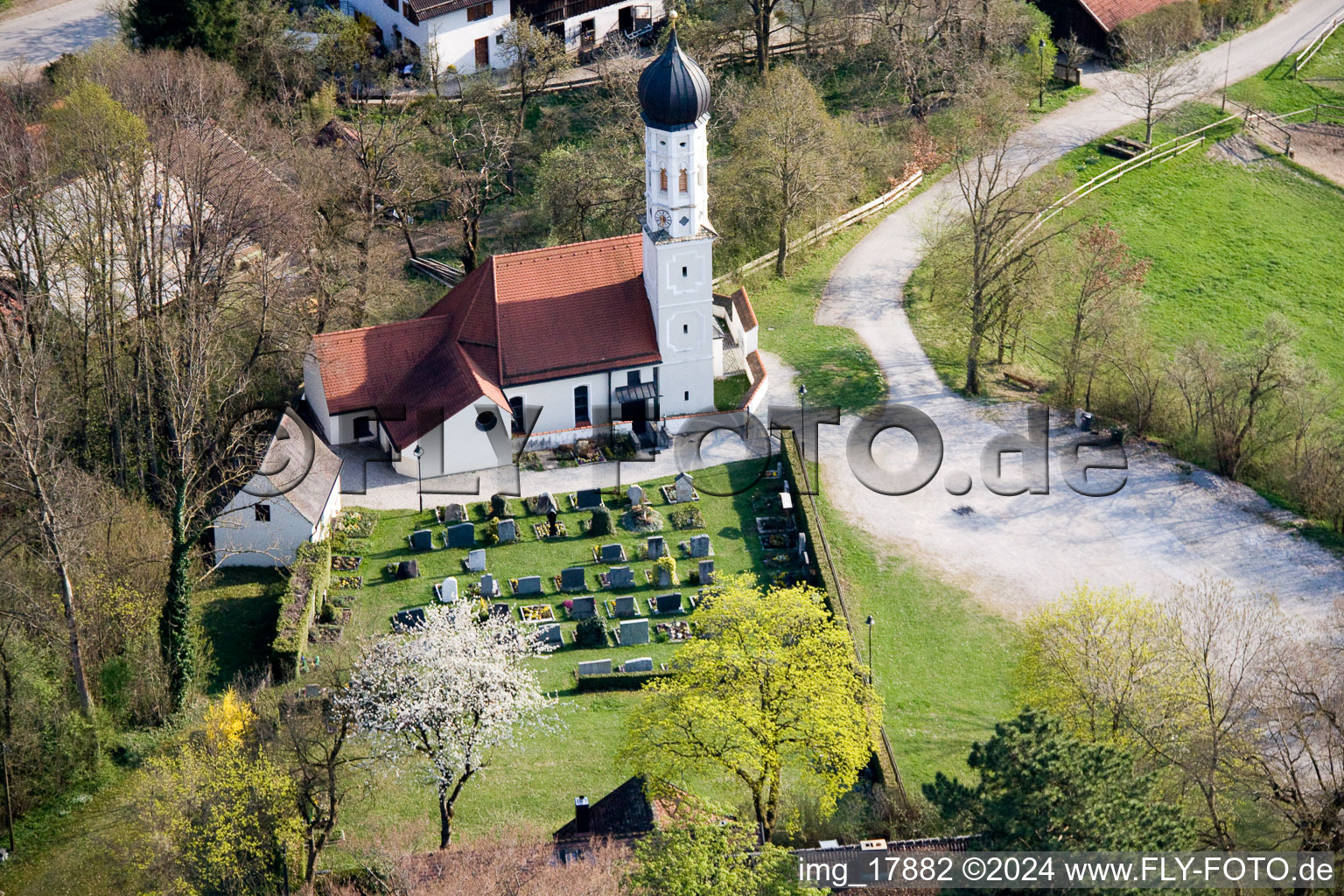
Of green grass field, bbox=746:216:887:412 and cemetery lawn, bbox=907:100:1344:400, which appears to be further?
cemetery lawn, bbox=907:100:1344:400

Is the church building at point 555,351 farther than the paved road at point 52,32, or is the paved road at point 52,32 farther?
the paved road at point 52,32

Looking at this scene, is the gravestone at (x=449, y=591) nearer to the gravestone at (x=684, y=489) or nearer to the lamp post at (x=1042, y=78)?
the gravestone at (x=684, y=489)

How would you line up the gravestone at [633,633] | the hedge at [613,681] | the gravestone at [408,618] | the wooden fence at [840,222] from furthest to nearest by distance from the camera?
the wooden fence at [840,222] < the gravestone at [633,633] < the gravestone at [408,618] < the hedge at [613,681]

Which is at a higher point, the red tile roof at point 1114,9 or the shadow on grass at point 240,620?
the red tile roof at point 1114,9

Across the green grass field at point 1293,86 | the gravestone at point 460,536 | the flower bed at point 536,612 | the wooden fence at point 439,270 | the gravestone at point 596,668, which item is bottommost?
the gravestone at point 596,668

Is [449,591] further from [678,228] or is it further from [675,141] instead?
[675,141]

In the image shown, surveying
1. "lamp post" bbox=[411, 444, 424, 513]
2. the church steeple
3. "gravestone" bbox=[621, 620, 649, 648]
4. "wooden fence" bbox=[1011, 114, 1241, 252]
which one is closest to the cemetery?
"gravestone" bbox=[621, 620, 649, 648]

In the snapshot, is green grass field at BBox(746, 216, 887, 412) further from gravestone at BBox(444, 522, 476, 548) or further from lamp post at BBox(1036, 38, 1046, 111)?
lamp post at BBox(1036, 38, 1046, 111)

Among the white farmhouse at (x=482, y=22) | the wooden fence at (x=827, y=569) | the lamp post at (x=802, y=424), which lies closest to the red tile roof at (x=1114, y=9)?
the white farmhouse at (x=482, y=22)
